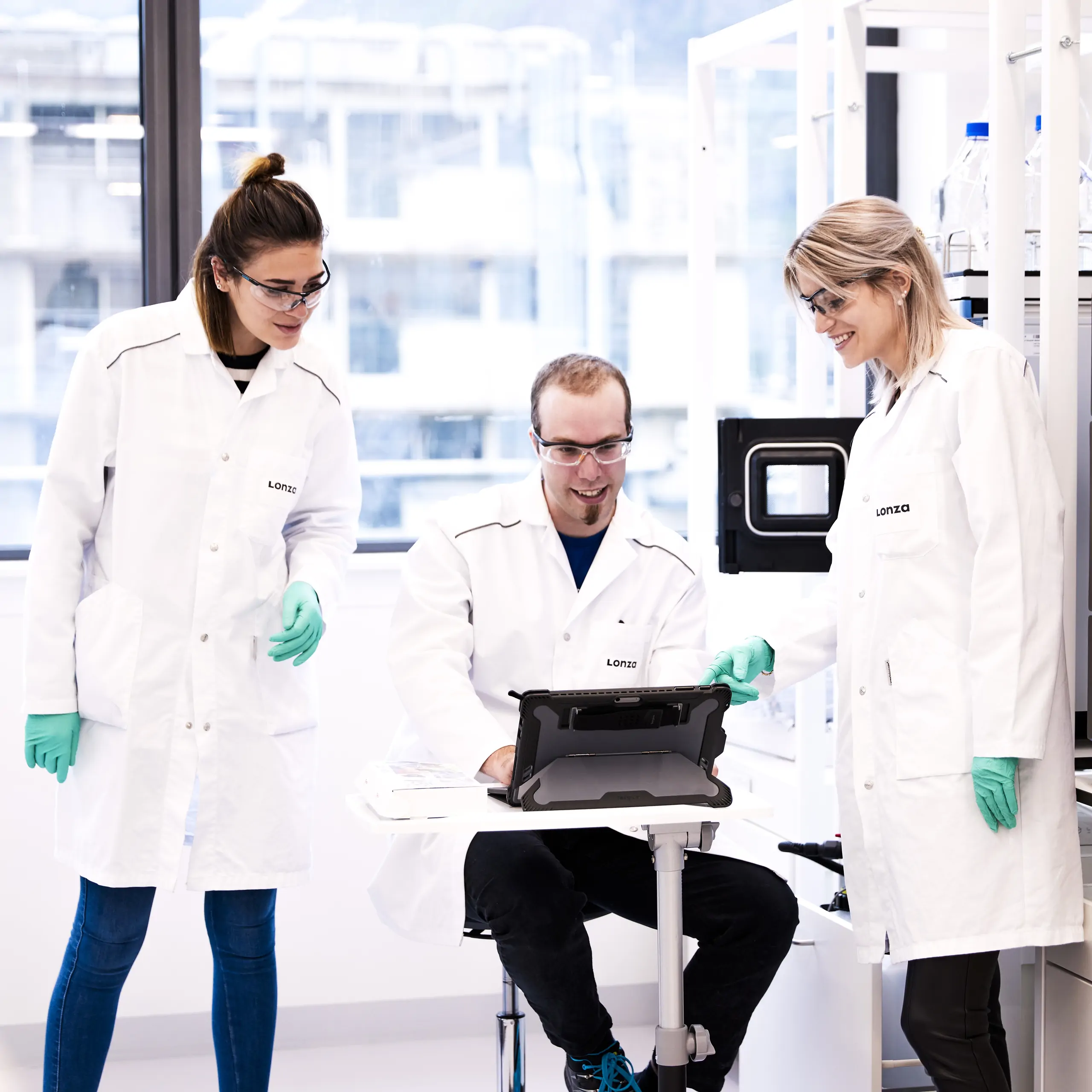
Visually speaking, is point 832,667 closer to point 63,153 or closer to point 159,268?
point 159,268

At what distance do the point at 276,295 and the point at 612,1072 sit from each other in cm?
114

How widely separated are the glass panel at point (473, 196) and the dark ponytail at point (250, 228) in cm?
109

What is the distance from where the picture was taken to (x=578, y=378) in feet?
6.61

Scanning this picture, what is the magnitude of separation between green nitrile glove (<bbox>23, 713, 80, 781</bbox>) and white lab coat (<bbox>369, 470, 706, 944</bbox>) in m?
0.45

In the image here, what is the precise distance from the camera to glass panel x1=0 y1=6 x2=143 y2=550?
2.90m

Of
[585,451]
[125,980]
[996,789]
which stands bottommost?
[125,980]

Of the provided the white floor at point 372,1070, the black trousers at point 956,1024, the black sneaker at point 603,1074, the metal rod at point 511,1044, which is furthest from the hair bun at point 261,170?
the white floor at point 372,1070

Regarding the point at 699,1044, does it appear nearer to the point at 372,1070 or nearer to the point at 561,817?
the point at 561,817

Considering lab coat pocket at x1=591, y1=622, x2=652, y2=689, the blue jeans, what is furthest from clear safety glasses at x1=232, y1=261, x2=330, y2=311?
the blue jeans

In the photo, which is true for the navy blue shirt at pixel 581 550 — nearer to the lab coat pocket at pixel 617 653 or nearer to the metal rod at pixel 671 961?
the lab coat pocket at pixel 617 653

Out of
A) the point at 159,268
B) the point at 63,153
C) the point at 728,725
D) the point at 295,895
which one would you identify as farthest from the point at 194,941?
the point at 63,153

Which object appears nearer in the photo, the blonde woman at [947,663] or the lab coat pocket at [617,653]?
the blonde woman at [947,663]

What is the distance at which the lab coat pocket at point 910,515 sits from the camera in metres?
1.80

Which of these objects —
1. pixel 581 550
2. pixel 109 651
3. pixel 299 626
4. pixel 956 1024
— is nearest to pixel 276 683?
pixel 299 626
